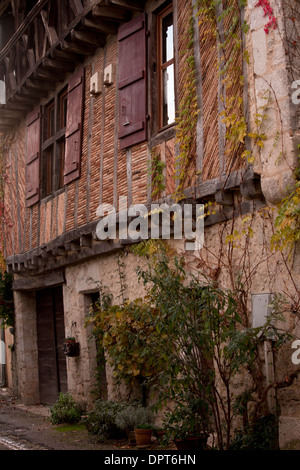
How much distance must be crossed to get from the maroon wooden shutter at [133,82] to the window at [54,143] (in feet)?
6.83

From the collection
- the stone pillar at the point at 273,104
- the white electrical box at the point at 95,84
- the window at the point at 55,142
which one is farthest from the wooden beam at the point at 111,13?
the stone pillar at the point at 273,104

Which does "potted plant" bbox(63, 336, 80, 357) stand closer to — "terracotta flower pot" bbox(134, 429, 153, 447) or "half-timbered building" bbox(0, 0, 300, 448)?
"half-timbered building" bbox(0, 0, 300, 448)

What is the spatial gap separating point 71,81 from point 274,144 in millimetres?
4628

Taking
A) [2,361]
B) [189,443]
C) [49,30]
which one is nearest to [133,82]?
[49,30]

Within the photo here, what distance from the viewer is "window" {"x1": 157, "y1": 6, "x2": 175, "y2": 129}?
673cm

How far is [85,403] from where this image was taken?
27.2ft

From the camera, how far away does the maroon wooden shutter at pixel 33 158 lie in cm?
988

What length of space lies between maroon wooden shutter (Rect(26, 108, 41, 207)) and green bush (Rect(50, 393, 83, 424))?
10.4ft

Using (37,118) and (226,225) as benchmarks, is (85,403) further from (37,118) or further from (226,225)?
(37,118)

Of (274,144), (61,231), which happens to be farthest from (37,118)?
(274,144)

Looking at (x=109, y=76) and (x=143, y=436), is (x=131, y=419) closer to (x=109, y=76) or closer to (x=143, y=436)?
(x=143, y=436)

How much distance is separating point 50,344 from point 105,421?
12.4 feet

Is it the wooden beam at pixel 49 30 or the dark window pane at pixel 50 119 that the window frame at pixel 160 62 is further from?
the dark window pane at pixel 50 119

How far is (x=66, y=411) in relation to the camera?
8.12m
